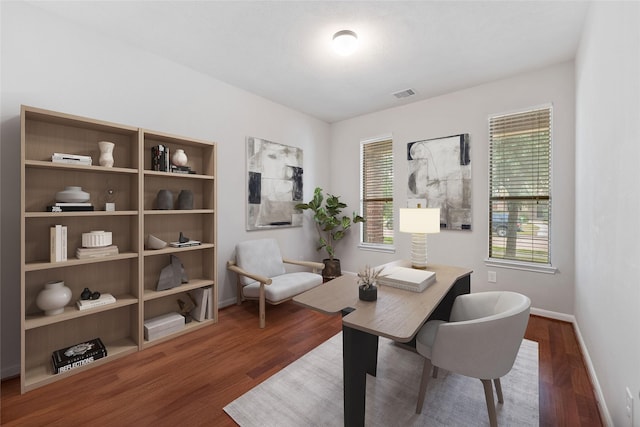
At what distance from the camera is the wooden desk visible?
1.30m

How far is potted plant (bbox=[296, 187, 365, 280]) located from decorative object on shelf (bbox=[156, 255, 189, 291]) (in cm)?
194

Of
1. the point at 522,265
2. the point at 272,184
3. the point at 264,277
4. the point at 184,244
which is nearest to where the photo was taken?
the point at 184,244

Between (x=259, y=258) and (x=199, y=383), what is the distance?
1625mm

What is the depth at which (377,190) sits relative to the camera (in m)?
4.47

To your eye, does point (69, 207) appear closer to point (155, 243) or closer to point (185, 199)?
point (155, 243)

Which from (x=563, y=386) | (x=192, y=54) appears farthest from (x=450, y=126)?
(x=192, y=54)

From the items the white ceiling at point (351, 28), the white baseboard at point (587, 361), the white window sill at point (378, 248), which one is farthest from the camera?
the white window sill at point (378, 248)

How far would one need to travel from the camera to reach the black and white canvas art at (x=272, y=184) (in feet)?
12.0

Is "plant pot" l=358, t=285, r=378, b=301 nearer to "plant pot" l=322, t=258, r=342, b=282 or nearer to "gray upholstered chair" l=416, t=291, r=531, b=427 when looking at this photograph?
"gray upholstered chair" l=416, t=291, r=531, b=427

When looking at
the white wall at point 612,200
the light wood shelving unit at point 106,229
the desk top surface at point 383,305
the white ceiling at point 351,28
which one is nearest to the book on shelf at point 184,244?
the light wood shelving unit at point 106,229

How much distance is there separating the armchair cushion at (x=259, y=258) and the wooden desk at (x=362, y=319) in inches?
67.5

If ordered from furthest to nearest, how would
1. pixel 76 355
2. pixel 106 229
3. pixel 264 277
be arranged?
1. pixel 264 277
2. pixel 106 229
3. pixel 76 355

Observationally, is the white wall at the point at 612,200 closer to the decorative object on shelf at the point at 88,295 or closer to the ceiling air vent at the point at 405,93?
the ceiling air vent at the point at 405,93

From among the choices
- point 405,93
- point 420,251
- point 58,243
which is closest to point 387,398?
point 420,251
